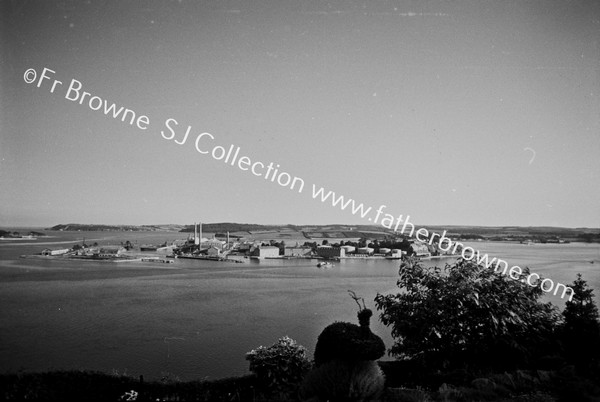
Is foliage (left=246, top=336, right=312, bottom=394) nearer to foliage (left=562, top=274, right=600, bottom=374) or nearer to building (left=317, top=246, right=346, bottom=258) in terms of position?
foliage (left=562, top=274, right=600, bottom=374)

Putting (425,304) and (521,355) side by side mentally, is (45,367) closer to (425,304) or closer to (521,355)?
(425,304)

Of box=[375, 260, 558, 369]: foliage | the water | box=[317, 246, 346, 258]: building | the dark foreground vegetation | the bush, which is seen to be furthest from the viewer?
box=[317, 246, 346, 258]: building

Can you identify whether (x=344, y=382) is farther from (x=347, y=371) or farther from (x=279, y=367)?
(x=279, y=367)

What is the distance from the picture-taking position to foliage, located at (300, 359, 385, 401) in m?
3.71

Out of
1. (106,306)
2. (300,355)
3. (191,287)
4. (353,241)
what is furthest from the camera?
→ (353,241)

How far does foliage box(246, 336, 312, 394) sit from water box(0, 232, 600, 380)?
211 centimetres

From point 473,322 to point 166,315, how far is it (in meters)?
9.91

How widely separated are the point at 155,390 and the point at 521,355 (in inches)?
213

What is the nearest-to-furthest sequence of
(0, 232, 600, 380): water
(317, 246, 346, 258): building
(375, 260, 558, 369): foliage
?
1. (375, 260, 558, 369): foliage
2. (0, 232, 600, 380): water
3. (317, 246, 346, 258): building

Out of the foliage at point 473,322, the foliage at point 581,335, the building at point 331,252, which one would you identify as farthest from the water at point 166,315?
the building at point 331,252

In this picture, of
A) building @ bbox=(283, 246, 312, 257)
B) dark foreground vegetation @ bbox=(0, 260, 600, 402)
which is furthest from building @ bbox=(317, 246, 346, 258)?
dark foreground vegetation @ bbox=(0, 260, 600, 402)

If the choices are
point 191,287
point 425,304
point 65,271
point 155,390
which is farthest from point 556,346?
point 65,271

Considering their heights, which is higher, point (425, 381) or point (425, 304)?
point (425, 304)

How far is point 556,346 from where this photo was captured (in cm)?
619
